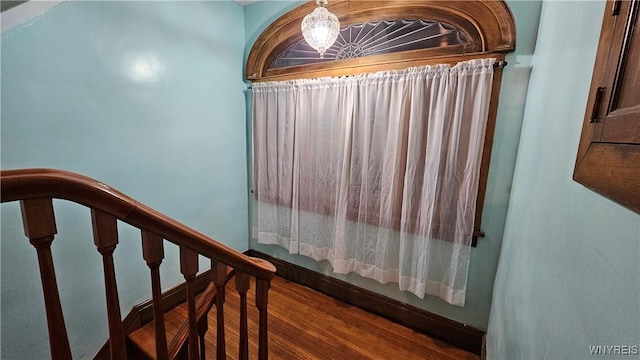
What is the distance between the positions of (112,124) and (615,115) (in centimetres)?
231

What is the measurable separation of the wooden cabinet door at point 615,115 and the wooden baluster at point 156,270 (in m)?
1.03

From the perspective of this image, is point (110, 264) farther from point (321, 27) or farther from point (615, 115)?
point (321, 27)

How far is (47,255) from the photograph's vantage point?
1.77 feet

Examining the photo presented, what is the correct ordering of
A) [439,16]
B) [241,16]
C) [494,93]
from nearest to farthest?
[494,93] → [439,16] → [241,16]

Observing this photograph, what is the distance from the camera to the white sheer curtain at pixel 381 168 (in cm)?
159

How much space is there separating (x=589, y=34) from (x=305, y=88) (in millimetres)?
1736

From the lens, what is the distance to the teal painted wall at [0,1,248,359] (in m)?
1.32

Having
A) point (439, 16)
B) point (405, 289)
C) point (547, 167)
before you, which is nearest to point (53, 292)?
point (547, 167)

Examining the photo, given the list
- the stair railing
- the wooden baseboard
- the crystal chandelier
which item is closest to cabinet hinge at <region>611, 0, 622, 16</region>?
the stair railing

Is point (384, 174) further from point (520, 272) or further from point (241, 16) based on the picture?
point (241, 16)

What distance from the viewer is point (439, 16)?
1.65m

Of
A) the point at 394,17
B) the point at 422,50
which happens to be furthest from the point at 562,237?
the point at 394,17

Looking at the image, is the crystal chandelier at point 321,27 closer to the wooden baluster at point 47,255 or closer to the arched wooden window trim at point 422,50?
the arched wooden window trim at point 422,50

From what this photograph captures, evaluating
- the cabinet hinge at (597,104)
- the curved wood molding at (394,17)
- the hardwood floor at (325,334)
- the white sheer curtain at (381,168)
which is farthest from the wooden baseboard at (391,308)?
the curved wood molding at (394,17)
